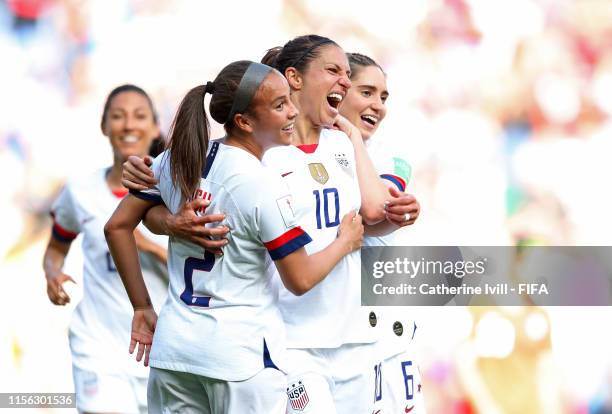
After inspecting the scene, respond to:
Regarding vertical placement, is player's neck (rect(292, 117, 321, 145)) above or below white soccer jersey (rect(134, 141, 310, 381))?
above

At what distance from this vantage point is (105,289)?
20.8 feet

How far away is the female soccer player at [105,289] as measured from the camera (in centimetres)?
625

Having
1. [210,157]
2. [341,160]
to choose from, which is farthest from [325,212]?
[210,157]

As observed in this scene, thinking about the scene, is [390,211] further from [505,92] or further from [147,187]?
[505,92]

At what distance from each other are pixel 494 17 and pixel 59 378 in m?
4.03

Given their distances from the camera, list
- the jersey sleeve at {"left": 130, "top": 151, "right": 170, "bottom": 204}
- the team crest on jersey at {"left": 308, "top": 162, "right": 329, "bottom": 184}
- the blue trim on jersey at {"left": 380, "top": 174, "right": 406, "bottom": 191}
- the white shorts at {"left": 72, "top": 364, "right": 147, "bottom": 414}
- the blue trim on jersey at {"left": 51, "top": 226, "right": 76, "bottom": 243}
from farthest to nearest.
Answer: the blue trim on jersey at {"left": 51, "top": 226, "right": 76, "bottom": 243} → the white shorts at {"left": 72, "top": 364, "right": 147, "bottom": 414} → the blue trim on jersey at {"left": 380, "top": 174, "right": 406, "bottom": 191} → the team crest on jersey at {"left": 308, "top": 162, "right": 329, "bottom": 184} → the jersey sleeve at {"left": 130, "top": 151, "right": 170, "bottom": 204}

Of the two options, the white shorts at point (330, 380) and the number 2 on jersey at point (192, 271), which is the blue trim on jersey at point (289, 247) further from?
the white shorts at point (330, 380)

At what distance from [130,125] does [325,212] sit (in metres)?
2.31

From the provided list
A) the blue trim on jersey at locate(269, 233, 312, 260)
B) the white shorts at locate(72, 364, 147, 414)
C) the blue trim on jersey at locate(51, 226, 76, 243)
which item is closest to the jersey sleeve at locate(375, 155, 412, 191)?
the blue trim on jersey at locate(269, 233, 312, 260)

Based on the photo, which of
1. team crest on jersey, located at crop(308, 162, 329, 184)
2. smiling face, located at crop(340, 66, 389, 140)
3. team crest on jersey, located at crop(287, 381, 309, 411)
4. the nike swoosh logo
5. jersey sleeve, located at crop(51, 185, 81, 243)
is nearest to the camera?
team crest on jersey, located at crop(287, 381, 309, 411)

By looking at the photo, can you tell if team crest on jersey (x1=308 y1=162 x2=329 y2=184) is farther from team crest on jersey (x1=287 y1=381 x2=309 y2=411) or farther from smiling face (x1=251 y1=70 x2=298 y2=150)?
team crest on jersey (x1=287 y1=381 x2=309 y2=411)

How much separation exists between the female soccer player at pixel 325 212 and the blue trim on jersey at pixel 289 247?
0.43m

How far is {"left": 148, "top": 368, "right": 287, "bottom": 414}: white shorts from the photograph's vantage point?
3.88 meters

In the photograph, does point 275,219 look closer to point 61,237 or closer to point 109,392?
point 109,392
